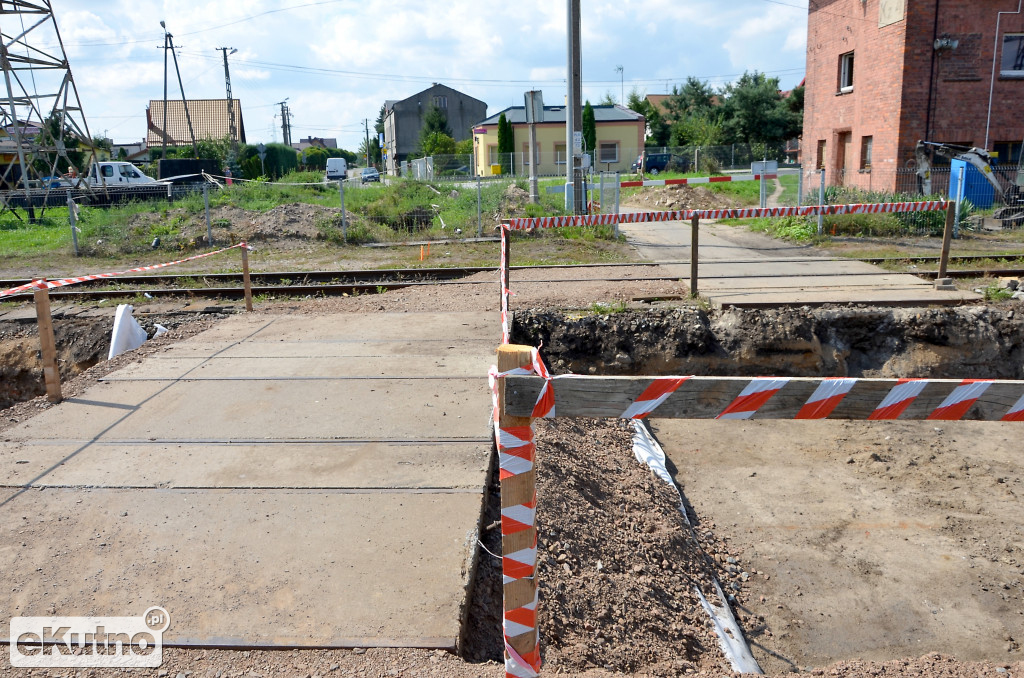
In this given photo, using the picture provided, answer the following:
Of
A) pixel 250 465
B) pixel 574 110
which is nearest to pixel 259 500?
pixel 250 465

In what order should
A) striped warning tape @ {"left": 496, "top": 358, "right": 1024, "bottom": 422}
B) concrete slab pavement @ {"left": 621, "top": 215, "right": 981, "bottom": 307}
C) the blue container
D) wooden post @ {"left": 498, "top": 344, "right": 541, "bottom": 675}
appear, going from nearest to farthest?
striped warning tape @ {"left": 496, "top": 358, "right": 1024, "bottom": 422}
wooden post @ {"left": 498, "top": 344, "right": 541, "bottom": 675}
concrete slab pavement @ {"left": 621, "top": 215, "right": 981, "bottom": 307}
the blue container

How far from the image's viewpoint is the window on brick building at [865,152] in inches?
922

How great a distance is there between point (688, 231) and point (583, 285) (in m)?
9.24

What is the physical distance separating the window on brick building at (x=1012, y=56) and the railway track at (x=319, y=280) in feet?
32.5

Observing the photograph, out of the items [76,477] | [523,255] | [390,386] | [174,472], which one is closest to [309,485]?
[174,472]

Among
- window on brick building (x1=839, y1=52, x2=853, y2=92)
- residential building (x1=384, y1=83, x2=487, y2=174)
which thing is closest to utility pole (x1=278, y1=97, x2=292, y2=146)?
residential building (x1=384, y1=83, x2=487, y2=174)

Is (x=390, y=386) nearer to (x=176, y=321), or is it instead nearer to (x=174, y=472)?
(x=174, y=472)

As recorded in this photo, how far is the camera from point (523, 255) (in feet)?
54.9

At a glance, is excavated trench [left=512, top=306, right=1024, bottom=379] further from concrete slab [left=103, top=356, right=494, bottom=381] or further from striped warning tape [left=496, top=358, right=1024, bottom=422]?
striped warning tape [left=496, top=358, right=1024, bottom=422]

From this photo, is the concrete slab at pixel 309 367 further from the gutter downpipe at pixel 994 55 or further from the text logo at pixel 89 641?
the gutter downpipe at pixel 994 55

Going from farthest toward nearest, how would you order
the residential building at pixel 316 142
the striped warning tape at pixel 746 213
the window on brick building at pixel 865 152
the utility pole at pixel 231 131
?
the residential building at pixel 316 142 < the utility pole at pixel 231 131 < the window on brick building at pixel 865 152 < the striped warning tape at pixel 746 213

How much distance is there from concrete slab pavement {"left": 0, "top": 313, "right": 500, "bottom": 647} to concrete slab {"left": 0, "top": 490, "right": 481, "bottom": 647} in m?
0.01

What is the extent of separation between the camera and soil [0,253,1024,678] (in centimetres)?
359

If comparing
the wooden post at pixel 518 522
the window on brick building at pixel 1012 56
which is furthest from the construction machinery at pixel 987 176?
the wooden post at pixel 518 522
